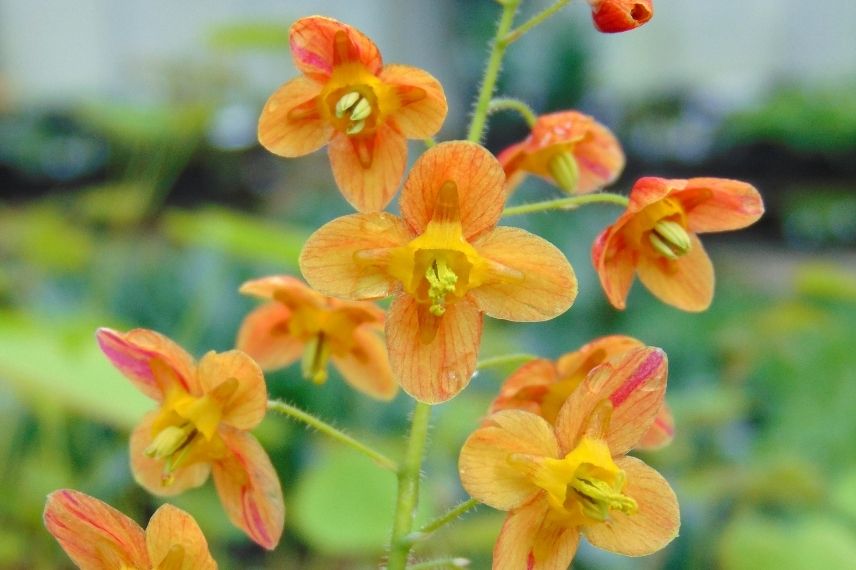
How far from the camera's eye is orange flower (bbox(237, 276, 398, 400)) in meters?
0.65

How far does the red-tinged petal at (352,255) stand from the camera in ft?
1.65

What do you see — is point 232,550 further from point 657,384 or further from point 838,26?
point 838,26

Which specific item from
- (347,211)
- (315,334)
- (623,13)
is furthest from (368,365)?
(347,211)

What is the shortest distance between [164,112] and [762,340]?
2.05 meters

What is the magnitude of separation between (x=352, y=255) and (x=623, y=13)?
21cm

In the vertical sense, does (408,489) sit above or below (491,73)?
below

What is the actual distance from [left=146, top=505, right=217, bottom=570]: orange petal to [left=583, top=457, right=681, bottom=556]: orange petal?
20 centimetres

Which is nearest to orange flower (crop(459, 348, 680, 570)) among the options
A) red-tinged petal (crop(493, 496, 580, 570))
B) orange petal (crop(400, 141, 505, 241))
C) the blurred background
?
red-tinged petal (crop(493, 496, 580, 570))

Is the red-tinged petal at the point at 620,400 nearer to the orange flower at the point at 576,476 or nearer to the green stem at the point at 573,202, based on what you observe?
the orange flower at the point at 576,476

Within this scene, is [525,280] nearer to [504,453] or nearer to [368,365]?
[504,453]

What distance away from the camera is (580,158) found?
0.70m

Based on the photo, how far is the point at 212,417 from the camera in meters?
0.55

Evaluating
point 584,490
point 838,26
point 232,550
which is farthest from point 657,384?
point 838,26

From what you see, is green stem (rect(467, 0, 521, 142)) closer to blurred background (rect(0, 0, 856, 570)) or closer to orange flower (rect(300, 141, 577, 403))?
orange flower (rect(300, 141, 577, 403))
